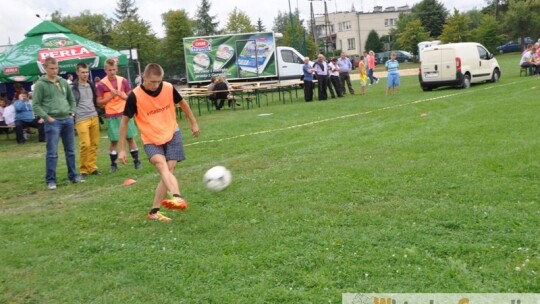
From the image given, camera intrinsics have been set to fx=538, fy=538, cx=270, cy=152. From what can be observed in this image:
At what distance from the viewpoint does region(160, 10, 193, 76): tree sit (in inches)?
2530

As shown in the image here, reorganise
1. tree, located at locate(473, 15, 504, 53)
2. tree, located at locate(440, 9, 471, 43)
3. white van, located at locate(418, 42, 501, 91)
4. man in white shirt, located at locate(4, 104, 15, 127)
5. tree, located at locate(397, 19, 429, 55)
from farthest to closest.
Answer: tree, located at locate(397, 19, 429, 55), tree, located at locate(440, 9, 471, 43), tree, located at locate(473, 15, 504, 53), white van, located at locate(418, 42, 501, 91), man in white shirt, located at locate(4, 104, 15, 127)

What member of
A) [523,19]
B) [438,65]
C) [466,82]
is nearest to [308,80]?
[438,65]

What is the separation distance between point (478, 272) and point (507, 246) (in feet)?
1.85

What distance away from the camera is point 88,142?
871cm

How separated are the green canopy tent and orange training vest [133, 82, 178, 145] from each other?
37.3ft

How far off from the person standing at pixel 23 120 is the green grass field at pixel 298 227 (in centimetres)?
583

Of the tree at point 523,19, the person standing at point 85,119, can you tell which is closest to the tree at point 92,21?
the tree at point 523,19

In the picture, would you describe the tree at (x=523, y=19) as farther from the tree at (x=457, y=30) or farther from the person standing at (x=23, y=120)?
the person standing at (x=23, y=120)

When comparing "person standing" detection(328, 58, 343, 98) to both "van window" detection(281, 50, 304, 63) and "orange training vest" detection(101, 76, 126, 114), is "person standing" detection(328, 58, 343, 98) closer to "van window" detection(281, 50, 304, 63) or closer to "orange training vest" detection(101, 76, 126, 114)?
"van window" detection(281, 50, 304, 63)

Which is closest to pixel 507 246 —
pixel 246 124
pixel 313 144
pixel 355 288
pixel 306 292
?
pixel 355 288

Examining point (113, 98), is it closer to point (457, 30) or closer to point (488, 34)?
point (457, 30)

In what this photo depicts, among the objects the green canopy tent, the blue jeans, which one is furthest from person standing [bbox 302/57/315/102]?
the blue jeans

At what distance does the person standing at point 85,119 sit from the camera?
8.55 m

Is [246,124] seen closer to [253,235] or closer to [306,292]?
[253,235]
